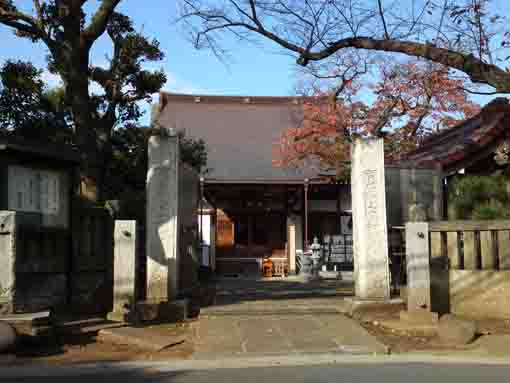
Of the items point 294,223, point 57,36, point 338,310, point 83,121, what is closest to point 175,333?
point 338,310

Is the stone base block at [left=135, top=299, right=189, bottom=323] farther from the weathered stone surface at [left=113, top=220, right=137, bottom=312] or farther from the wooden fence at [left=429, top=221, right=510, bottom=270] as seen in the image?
the wooden fence at [left=429, top=221, right=510, bottom=270]

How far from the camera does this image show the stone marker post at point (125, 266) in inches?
367

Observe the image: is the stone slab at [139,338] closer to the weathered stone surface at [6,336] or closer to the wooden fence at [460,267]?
the weathered stone surface at [6,336]

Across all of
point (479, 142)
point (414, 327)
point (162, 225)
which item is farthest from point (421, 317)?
point (479, 142)

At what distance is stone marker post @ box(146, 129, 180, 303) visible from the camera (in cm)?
957

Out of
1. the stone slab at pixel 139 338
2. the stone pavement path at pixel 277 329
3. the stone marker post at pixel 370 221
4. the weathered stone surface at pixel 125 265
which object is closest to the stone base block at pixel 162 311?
the weathered stone surface at pixel 125 265

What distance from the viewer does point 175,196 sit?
9.66 m

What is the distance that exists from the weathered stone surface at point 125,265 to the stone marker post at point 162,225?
343mm

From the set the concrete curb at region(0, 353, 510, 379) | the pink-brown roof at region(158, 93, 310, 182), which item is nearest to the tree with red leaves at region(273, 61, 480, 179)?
the pink-brown roof at region(158, 93, 310, 182)

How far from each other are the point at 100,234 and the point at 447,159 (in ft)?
25.4

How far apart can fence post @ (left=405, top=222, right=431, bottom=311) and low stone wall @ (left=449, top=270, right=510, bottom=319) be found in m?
0.90

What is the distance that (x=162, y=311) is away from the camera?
9.38 m

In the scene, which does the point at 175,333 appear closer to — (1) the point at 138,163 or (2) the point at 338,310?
(2) the point at 338,310

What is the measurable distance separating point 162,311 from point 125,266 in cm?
100
